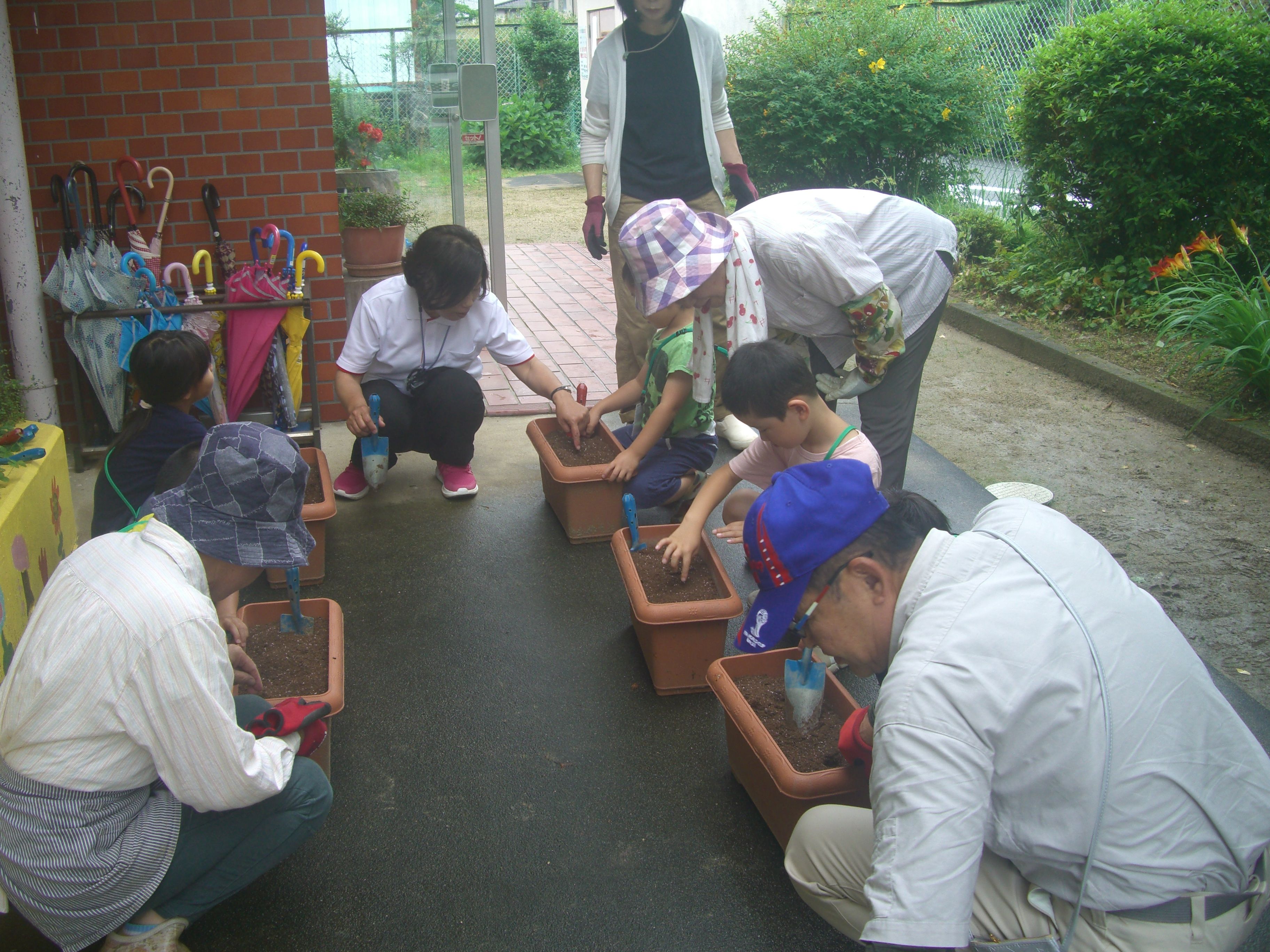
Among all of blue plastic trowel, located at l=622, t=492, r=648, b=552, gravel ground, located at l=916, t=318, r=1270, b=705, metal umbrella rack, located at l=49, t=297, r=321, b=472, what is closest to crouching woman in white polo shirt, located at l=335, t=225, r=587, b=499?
metal umbrella rack, located at l=49, t=297, r=321, b=472

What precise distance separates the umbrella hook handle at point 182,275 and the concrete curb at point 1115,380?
4406 millimetres

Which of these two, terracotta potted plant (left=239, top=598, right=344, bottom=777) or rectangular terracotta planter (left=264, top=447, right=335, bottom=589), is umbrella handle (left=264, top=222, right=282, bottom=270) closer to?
rectangular terracotta planter (left=264, top=447, right=335, bottom=589)

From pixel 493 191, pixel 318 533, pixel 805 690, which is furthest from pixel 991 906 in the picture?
pixel 493 191

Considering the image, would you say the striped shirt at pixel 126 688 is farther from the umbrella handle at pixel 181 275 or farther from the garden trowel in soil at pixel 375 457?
the umbrella handle at pixel 181 275

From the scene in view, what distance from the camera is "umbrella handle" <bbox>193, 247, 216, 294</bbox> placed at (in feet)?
13.7

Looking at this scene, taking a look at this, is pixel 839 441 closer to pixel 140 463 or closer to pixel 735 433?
pixel 735 433

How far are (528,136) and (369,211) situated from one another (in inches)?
451

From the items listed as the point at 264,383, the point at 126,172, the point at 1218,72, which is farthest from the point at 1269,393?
the point at 126,172

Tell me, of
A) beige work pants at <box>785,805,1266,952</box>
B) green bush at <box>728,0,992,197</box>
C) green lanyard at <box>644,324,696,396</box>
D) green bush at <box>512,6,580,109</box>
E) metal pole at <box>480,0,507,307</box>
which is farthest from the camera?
green bush at <box>512,6,580,109</box>

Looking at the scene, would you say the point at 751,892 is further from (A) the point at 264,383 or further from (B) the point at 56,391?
(B) the point at 56,391

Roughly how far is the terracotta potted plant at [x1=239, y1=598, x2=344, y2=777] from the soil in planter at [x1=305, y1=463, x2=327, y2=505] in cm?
68

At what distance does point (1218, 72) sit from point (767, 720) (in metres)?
5.34

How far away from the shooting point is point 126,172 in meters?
4.25

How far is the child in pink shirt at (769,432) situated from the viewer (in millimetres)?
2637
